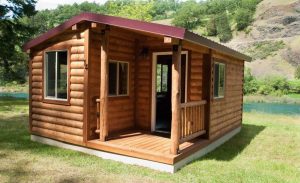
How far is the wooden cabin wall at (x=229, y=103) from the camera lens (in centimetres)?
766

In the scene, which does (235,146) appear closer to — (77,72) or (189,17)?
(77,72)

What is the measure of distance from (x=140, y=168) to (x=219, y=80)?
139 inches

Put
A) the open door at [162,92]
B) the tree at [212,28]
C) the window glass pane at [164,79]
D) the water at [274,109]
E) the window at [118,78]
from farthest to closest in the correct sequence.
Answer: the tree at [212,28] → the water at [274,109] → the window glass pane at [164,79] → the open door at [162,92] → the window at [118,78]

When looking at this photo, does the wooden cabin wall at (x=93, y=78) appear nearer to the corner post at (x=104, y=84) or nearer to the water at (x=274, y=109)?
the corner post at (x=104, y=84)

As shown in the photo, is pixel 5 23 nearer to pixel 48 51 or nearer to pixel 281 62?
pixel 48 51

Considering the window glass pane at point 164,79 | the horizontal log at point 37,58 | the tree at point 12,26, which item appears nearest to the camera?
the horizontal log at point 37,58

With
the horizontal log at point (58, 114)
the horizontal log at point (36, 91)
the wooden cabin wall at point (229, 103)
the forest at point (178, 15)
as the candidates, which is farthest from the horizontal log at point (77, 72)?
the forest at point (178, 15)

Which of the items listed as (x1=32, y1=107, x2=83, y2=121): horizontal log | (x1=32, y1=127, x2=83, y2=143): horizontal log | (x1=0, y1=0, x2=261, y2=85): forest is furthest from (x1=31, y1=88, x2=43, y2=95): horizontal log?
(x1=0, y1=0, x2=261, y2=85): forest

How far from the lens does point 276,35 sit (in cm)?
6819

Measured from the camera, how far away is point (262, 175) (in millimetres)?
5609

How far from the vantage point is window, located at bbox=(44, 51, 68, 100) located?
7.04 m

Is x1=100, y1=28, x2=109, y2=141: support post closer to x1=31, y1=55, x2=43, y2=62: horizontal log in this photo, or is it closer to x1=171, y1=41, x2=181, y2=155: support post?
x1=171, y1=41, x2=181, y2=155: support post

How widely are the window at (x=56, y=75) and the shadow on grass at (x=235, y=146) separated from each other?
3.56 m

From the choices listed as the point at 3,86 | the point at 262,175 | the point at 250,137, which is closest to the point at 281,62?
Result: the point at 3,86
